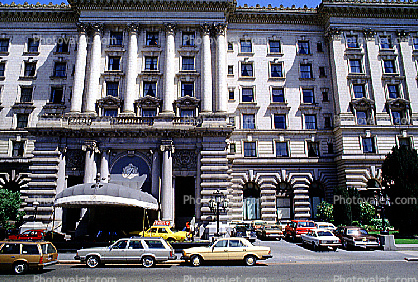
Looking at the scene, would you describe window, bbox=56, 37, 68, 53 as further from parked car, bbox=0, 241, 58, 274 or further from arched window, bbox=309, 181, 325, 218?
arched window, bbox=309, 181, 325, 218

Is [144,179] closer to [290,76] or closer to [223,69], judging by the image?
[223,69]

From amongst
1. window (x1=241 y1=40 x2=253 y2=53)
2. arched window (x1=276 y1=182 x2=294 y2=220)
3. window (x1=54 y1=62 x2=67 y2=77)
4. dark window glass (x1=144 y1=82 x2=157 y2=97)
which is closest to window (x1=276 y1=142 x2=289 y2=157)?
arched window (x1=276 y1=182 x2=294 y2=220)

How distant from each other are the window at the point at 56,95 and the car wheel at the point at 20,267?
2920 cm

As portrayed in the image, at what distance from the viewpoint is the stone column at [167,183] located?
32344 mm

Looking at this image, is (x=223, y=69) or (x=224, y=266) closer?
(x=224, y=266)

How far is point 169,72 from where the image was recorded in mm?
39562

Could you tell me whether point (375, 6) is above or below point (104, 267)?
above

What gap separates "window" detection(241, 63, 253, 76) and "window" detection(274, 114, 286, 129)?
6682 mm

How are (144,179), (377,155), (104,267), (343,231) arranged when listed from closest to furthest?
1. (104,267)
2. (343,231)
3. (144,179)
4. (377,155)

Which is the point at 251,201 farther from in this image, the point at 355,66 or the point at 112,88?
the point at 355,66

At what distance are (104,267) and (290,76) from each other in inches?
1333

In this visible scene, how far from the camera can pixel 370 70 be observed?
42375mm

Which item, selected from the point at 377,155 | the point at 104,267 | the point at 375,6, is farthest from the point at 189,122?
the point at 375,6

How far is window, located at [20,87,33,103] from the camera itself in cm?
4177
